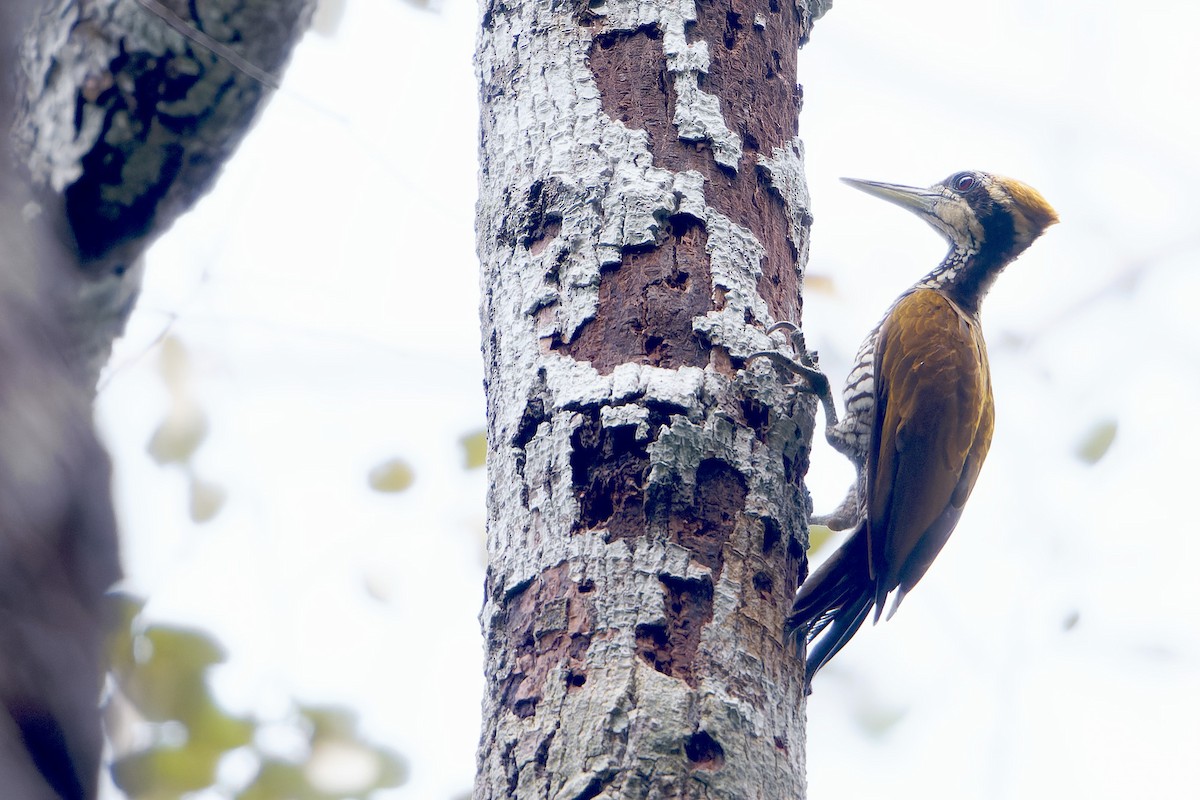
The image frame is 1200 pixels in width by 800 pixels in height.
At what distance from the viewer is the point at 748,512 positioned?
159 cm

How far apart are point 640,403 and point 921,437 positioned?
151 cm

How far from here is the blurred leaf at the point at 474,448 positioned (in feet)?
12.0

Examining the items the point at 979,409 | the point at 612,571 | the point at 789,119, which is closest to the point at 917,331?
the point at 979,409

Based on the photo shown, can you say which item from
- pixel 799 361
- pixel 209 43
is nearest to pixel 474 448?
pixel 799 361

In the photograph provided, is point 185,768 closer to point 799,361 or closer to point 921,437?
point 799,361

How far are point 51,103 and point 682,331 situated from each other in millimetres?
908

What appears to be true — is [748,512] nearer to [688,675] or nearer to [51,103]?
[688,675]

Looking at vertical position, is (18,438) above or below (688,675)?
below

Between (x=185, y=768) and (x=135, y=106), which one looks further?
(x=185, y=768)

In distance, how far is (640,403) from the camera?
158 cm

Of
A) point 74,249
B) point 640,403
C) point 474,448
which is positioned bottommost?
point 74,249

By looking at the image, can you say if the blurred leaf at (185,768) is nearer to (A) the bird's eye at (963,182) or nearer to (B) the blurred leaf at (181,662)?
(B) the blurred leaf at (181,662)

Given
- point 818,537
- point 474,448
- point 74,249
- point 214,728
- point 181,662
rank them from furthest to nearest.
Result: point 474,448, point 818,537, point 214,728, point 181,662, point 74,249

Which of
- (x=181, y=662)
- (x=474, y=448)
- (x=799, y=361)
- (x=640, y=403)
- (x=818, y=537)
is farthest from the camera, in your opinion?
(x=474, y=448)
